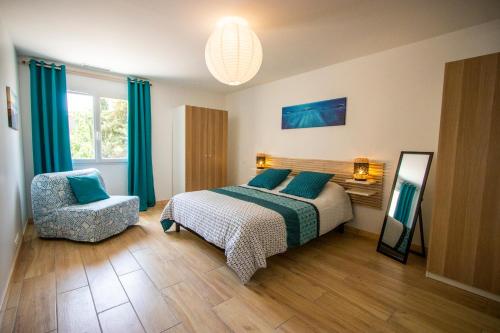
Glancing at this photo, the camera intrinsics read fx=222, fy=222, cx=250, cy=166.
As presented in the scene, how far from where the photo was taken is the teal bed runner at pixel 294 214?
91.2 inches

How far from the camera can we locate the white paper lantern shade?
187 cm

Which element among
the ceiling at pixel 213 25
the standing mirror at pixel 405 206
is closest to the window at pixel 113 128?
the ceiling at pixel 213 25

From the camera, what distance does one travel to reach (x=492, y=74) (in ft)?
5.87

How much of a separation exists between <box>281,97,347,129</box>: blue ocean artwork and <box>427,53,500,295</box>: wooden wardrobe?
4.46 feet

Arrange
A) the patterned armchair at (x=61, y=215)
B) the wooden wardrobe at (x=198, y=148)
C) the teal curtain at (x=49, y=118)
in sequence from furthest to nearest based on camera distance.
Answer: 1. the wooden wardrobe at (x=198, y=148)
2. the teal curtain at (x=49, y=118)
3. the patterned armchair at (x=61, y=215)

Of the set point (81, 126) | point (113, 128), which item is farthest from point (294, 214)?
point (81, 126)

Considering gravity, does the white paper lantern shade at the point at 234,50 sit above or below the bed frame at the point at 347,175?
above

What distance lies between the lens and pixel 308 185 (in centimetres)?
308

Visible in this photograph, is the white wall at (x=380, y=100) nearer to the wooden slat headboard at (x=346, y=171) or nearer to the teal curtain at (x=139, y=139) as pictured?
the wooden slat headboard at (x=346, y=171)

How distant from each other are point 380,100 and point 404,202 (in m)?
1.33

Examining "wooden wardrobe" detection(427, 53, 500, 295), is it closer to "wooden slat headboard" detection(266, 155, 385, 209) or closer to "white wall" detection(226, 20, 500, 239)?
"white wall" detection(226, 20, 500, 239)

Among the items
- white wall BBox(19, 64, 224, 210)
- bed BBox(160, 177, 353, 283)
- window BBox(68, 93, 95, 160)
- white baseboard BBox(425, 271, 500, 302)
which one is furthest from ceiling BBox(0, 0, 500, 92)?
white baseboard BBox(425, 271, 500, 302)

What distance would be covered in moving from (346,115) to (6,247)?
401 centimetres

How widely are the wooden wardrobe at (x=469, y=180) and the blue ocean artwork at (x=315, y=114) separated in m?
1.36
